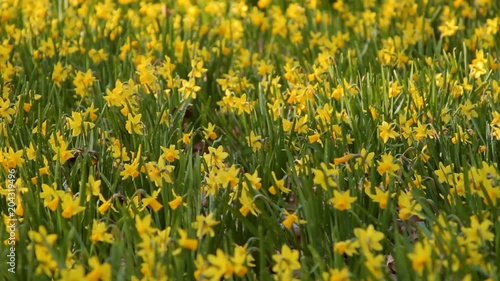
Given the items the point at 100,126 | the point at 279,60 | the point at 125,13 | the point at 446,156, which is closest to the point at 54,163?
the point at 100,126

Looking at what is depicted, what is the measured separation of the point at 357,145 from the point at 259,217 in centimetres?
65

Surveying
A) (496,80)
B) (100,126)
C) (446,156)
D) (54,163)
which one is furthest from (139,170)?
(496,80)

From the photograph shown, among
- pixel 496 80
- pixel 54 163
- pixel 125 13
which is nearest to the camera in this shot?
pixel 54 163

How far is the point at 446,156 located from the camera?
8.70 feet

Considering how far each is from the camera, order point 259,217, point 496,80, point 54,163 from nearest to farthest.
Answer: point 259,217 < point 54,163 < point 496,80

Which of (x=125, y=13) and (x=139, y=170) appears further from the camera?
(x=125, y=13)

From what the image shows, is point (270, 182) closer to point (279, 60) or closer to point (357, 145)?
point (357, 145)
